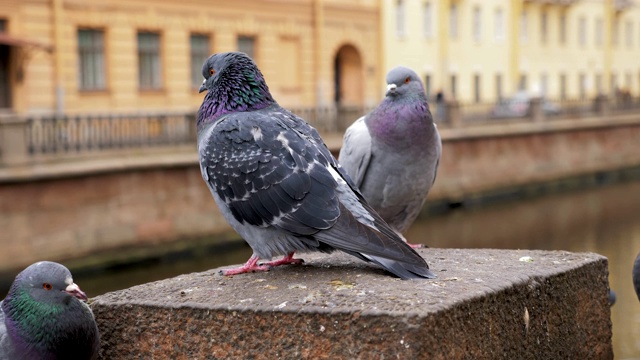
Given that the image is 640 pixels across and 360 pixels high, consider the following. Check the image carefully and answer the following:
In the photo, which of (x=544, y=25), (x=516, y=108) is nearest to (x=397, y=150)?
(x=516, y=108)

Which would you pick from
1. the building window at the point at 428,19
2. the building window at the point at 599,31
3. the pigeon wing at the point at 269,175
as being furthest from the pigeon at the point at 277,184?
the building window at the point at 599,31

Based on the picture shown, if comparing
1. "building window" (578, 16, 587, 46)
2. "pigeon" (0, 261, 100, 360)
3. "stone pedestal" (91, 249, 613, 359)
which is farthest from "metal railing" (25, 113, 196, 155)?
"building window" (578, 16, 587, 46)

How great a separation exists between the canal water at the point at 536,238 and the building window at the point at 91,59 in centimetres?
559

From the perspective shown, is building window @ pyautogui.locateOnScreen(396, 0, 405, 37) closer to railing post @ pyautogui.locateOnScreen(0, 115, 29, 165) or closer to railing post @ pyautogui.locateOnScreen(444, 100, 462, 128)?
railing post @ pyautogui.locateOnScreen(444, 100, 462, 128)

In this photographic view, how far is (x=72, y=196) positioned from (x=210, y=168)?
1235 centimetres

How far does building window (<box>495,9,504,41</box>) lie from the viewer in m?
39.2

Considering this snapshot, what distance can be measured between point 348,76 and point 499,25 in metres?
10.1

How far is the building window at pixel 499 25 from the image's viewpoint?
39.2m

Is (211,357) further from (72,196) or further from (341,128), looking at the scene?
(341,128)

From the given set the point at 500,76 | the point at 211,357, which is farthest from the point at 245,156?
the point at 500,76

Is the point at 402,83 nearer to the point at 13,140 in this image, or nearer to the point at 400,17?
the point at 13,140

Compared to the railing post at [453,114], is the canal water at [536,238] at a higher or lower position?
lower

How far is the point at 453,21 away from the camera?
36.7 metres

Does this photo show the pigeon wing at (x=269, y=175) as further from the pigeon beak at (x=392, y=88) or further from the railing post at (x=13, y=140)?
the railing post at (x=13, y=140)
